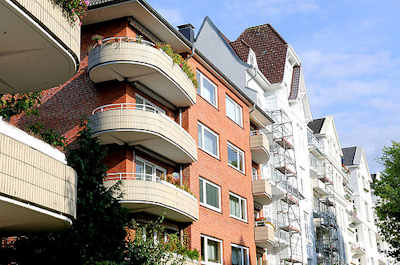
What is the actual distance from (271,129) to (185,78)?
618 inches

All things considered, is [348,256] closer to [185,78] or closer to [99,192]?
[185,78]

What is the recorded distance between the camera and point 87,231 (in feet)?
57.6

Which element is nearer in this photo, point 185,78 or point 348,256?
point 185,78

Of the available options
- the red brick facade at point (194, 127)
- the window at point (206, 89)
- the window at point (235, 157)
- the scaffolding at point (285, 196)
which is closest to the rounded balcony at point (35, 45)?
the red brick facade at point (194, 127)

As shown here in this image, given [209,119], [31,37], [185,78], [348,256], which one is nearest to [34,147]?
[31,37]

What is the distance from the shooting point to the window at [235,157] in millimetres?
31450

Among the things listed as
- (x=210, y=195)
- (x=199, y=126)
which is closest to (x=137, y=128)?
(x=199, y=126)

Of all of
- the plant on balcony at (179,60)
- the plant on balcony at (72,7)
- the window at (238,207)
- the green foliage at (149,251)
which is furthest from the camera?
the window at (238,207)

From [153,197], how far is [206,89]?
31.9 ft

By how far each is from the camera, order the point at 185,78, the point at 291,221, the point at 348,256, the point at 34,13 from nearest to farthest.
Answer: the point at 34,13 < the point at 185,78 < the point at 291,221 < the point at 348,256

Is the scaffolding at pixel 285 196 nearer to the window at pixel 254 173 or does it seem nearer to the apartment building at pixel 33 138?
the window at pixel 254 173

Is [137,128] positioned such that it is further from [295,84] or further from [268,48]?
[295,84]

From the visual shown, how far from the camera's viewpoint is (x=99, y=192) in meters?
18.8

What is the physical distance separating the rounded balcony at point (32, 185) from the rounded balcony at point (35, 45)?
217 cm
